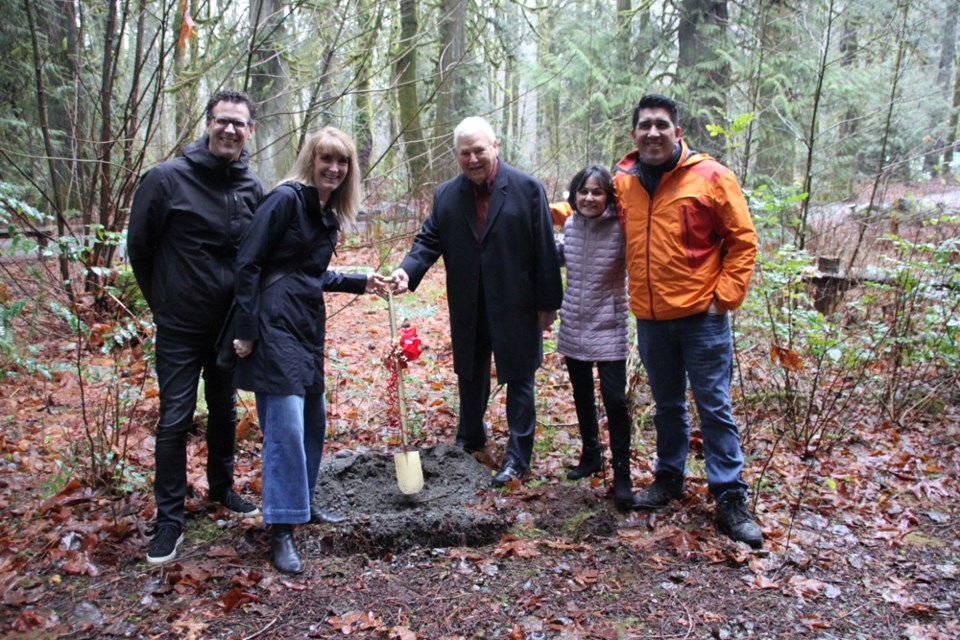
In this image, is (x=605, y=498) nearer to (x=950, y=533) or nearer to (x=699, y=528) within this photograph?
(x=699, y=528)

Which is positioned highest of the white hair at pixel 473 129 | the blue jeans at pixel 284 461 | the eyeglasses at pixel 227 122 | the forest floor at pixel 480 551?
the white hair at pixel 473 129

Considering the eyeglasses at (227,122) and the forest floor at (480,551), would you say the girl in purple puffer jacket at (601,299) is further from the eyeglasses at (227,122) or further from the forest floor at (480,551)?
the eyeglasses at (227,122)

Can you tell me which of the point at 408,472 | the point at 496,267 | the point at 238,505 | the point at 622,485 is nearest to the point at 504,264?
the point at 496,267

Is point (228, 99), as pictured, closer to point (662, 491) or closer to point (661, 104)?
point (661, 104)

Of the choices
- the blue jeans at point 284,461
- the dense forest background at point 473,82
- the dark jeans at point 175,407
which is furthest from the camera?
the dense forest background at point 473,82

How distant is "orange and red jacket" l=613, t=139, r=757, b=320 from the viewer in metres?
3.50

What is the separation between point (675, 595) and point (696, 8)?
1029cm

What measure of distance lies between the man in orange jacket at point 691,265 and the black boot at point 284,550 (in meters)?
2.23

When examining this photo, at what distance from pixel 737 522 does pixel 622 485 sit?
0.67 m

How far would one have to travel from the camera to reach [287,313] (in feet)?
10.8

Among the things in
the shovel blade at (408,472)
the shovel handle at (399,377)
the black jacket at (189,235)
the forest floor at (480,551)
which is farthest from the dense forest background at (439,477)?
the shovel handle at (399,377)

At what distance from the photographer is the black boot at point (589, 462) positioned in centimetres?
443

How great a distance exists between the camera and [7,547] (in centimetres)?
343

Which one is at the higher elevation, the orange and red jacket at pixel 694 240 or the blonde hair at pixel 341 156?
the blonde hair at pixel 341 156
